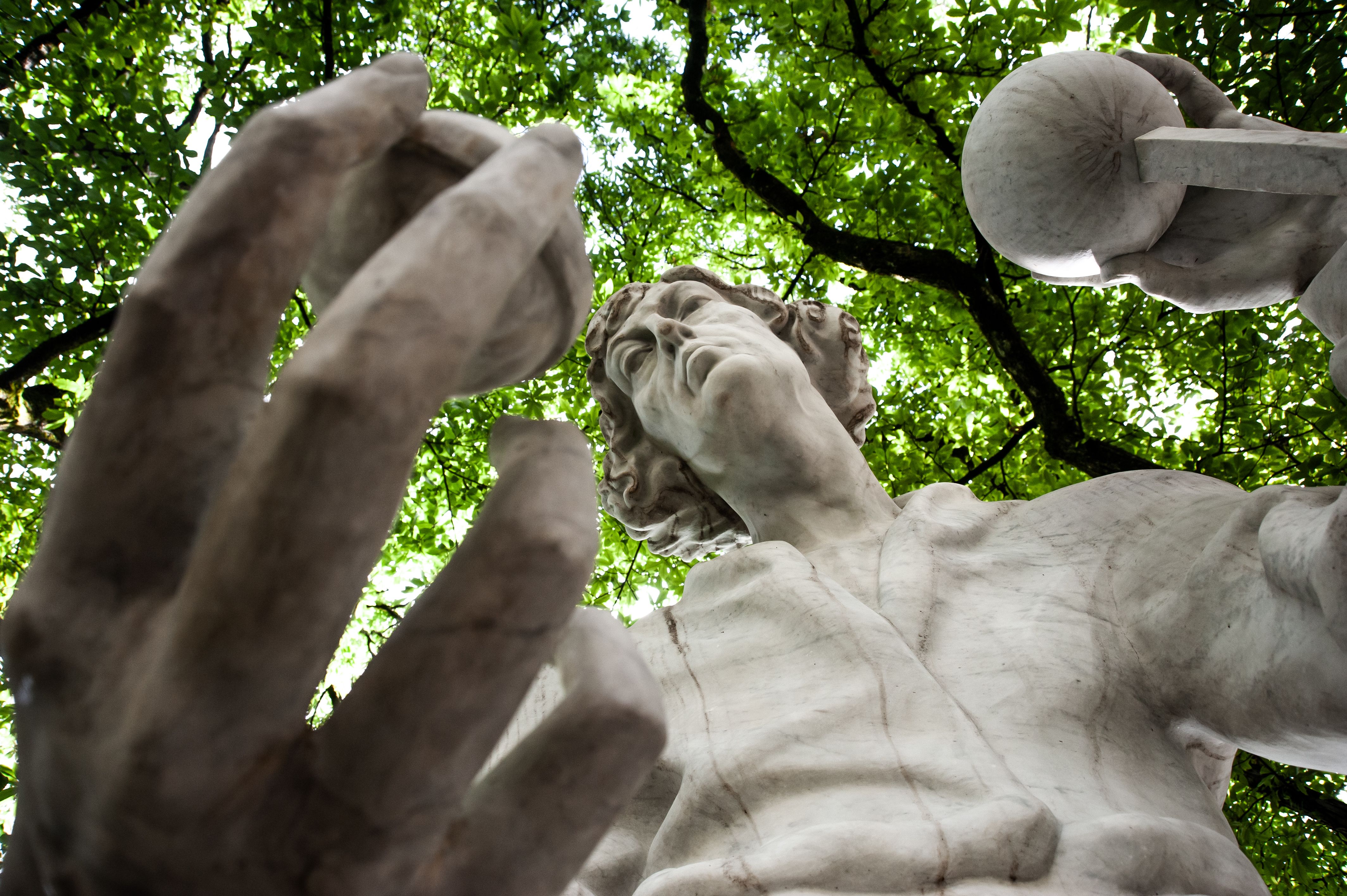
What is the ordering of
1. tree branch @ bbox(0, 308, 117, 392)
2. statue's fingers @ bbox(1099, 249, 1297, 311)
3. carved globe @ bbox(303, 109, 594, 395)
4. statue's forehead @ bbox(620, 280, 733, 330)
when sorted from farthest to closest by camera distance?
tree branch @ bbox(0, 308, 117, 392) → statue's forehead @ bbox(620, 280, 733, 330) → statue's fingers @ bbox(1099, 249, 1297, 311) → carved globe @ bbox(303, 109, 594, 395)

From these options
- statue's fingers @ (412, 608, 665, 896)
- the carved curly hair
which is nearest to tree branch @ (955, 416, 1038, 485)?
the carved curly hair

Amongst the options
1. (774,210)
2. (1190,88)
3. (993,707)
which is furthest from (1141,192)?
(774,210)

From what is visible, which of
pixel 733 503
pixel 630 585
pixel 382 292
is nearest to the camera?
pixel 382 292

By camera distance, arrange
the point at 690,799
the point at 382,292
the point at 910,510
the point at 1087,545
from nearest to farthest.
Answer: the point at 382,292 < the point at 690,799 < the point at 1087,545 < the point at 910,510

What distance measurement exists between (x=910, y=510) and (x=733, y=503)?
0.75 meters

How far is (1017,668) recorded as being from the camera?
2.97 meters

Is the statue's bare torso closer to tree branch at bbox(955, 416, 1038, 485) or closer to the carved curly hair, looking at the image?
the carved curly hair

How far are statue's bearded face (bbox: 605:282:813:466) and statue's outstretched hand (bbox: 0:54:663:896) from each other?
255cm

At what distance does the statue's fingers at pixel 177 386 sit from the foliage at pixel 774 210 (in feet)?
17.9

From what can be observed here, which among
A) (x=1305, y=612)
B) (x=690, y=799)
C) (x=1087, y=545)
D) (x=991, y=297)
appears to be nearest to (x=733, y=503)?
(x=1087, y=545)

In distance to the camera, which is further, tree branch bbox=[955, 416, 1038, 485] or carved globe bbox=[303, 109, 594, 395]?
tree branch bbox=[955, 416, 1038, 485]

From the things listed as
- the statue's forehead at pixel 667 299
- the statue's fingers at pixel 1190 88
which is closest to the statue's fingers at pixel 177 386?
the statue's fingers at pixel 1190 88

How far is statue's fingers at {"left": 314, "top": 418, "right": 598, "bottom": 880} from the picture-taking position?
4.38 feet

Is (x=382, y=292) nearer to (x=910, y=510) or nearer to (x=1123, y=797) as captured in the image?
(x=1123, y=797)
